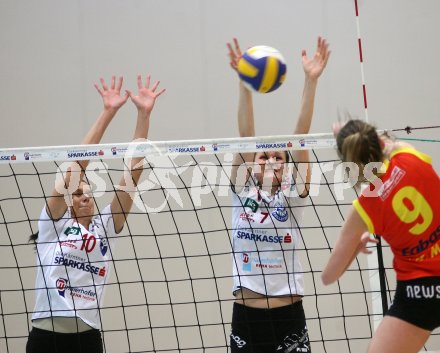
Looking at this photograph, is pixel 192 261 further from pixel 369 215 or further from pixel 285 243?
pixel 369 215

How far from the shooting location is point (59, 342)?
4055 millimetres

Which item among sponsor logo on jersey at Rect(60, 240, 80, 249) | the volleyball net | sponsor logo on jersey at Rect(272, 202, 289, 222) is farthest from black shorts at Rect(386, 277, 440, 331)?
the volleyball net

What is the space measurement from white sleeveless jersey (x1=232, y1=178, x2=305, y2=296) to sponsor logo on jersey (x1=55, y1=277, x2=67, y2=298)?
956 mm

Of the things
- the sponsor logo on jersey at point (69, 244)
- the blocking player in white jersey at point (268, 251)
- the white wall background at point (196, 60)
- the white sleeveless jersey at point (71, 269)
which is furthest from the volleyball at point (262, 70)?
the white wall background at point (196, 60)

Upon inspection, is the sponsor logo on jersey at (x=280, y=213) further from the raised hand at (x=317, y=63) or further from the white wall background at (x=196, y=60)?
the white wall background at (x=196, y=60)

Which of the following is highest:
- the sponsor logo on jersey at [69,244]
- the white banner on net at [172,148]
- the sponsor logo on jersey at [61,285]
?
the white banner on net at [172,148]

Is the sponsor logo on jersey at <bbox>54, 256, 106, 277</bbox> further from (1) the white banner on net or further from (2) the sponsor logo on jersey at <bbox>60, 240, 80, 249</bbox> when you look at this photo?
(1) the white banner on net

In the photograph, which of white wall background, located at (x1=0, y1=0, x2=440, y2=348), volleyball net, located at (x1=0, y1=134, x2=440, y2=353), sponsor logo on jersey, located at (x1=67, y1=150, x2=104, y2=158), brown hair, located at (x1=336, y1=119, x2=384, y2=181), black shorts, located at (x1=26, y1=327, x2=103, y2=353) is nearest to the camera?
brown hair, located at (x1=336, y1=119, x2=384, y2=181)

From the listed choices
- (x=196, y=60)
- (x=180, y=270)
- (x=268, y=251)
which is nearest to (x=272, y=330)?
(x=268, y=251)

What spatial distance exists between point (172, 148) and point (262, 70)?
72 cm

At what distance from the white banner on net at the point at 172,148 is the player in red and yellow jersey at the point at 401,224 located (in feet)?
3.29

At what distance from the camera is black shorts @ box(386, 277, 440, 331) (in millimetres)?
3203

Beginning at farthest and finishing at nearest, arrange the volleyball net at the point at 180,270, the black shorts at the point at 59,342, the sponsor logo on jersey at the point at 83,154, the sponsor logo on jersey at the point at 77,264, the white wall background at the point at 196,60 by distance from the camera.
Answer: the white wall background at the point at 196,60 < the volleyball net at the point at 180,270 < the sponsor logo on jersey at the point at 83,154 < the sponsor logo on jersey at the point at 77,264 < the black shorts at the point at 59,342

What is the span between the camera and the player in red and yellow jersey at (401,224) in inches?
125
